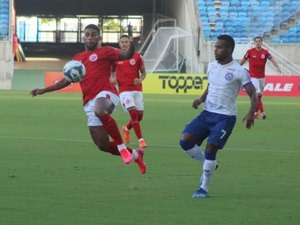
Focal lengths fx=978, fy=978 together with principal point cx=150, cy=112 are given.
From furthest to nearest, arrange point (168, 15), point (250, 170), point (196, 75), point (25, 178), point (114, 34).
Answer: point (114, 34)
point (168, 15)
point (196, 75)
point (250, 170)
point (25, 178)

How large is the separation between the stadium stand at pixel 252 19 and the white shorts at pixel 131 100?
27.0 m

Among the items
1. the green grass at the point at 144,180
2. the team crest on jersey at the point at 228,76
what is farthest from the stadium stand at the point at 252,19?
the team crest on jersey at the point at 228,76

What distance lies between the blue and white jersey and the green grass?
1.02 metres

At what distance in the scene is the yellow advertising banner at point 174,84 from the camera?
38219 millimetres

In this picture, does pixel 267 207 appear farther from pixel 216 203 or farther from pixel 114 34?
pixel 114 34

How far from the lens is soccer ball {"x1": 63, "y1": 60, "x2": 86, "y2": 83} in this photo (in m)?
12.4

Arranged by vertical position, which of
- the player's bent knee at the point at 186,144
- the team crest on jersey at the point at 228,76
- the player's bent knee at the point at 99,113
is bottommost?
the player's bent knee at the point at 186,144

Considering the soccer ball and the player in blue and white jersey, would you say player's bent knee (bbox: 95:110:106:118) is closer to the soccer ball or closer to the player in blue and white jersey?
the soccer ball

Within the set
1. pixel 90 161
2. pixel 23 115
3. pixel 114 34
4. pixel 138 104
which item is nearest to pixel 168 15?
pixel 114 34

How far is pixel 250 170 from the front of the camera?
14.2 metres

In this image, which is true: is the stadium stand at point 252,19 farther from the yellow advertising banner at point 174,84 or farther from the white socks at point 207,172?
the white socks at point 207,172

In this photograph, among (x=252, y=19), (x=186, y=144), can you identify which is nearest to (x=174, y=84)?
(x=252, y=19)

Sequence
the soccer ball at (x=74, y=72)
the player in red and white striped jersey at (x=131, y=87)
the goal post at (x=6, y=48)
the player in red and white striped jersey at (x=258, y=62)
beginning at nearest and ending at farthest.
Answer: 1. the soccer ball at (x=74, y=72)
2. the player in red and white striped jersey at (x=131, y=87)
3. the player in red and white striped jersey at (x=258, y=62)
4. the goal post at (x=6, y=48)

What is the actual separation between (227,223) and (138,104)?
9.22 metres
